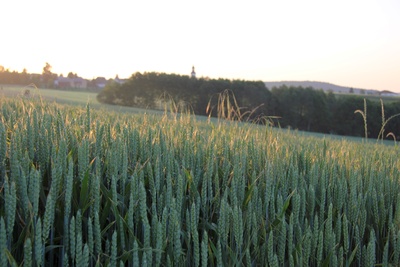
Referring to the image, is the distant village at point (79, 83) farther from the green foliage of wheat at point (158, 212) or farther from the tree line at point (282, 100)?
the green foliage of wheat at point (158, 212)

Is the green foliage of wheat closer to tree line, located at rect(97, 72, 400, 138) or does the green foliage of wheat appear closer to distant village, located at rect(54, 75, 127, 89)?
tree line, located at rect(97, 72, 400, 138)

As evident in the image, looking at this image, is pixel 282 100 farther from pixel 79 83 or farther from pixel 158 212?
pixel 79 83

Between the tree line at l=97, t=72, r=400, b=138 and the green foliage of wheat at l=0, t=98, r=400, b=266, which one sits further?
the tree line at l=97, t=72, r=400, b=138

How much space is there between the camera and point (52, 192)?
1365 millimetres

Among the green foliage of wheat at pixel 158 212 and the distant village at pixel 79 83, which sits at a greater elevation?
the distant village at pixel 79 83

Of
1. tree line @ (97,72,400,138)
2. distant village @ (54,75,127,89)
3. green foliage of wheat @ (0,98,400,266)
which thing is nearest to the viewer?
green foliage of wheat @ (0,98,400,266)

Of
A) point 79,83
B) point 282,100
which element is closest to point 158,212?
point 282,100

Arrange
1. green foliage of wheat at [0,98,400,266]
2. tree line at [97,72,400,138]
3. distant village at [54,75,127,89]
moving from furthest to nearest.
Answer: distant village at [54,75,127,89] → tree line at [97,72,400,138] → green foliage of wheat at [0,98,400,266]

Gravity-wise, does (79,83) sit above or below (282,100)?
above

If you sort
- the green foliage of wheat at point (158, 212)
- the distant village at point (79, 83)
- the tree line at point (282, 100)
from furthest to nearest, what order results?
the distant village at point (79, 83) → the tree line at point (282, 100) → the green foliage of wheat at point (158, 212)

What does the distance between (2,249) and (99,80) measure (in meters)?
59.5

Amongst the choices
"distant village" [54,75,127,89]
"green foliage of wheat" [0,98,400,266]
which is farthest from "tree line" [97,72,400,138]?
"green foliage of wheat" [0,98,400,266]

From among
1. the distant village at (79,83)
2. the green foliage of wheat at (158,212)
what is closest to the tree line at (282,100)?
Result: the distant village at (79,83)

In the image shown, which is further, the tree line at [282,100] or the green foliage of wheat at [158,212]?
the tree line at [282,100]
